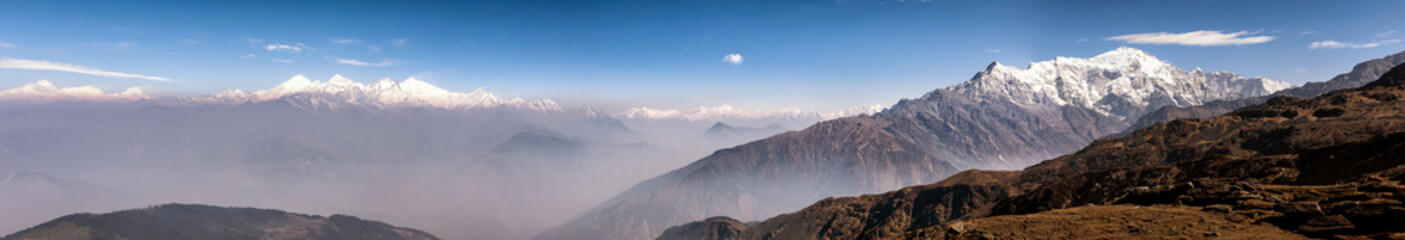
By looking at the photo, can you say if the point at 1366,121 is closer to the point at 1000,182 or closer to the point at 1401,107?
the point at 1401,107

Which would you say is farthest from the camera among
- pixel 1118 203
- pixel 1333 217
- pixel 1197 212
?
pixel 1118 203

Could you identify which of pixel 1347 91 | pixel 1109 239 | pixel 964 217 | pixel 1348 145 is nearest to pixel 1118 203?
pixel 1109 239

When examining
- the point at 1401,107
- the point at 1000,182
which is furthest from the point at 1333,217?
the point at 1401,107

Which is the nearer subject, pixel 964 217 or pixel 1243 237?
pixel 1243 237

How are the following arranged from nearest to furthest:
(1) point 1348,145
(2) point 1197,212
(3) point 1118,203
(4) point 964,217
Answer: (2) point 1197,212 < (3) point 1118,203 < (1) point 1348,145 < (4) point 964,217

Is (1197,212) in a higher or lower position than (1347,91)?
lower

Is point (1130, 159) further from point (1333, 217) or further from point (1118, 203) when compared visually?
point (1333, 217)

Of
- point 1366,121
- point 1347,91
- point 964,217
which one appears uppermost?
point 1347,91
